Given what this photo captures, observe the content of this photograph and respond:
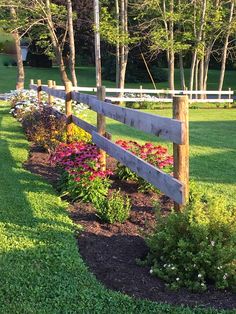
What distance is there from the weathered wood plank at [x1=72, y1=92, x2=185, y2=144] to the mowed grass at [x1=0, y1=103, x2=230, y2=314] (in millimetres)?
1358

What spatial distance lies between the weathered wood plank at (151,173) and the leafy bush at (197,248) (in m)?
0.21

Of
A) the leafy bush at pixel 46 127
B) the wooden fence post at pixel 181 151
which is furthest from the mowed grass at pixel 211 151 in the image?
the wooden fence post at pixel 181 151

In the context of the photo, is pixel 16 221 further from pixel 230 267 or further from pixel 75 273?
pixel 230 267

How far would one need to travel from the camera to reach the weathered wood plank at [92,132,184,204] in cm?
447

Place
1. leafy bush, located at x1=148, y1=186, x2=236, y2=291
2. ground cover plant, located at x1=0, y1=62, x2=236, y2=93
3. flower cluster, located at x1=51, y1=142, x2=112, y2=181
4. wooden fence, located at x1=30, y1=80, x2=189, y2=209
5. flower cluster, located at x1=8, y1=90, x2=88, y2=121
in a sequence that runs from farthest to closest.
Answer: ground cover plant, located at x1=0, y1=62, x2=236, y2=93 < flower cluster, located at x1=8, y1=90, x2=88, y2=121 < flower cluster, located at x1=51, y1=142, x2=112, y2=181 < wooden fence, located at x1=30, y1=80, x2=189, y2=209 < leafy bush, located at x1=148, y1=186, x2=236, y2=291

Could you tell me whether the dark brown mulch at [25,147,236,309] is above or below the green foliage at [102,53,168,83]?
below

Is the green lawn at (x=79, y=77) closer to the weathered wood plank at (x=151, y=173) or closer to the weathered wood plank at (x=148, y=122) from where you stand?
the weathered wood plank at (x=148, y=122)

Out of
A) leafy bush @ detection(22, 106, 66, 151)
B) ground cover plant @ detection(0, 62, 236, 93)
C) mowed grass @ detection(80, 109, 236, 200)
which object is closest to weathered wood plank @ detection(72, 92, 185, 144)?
mowed grass @ detection(80, 109, 236, 200)

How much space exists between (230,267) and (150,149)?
3.50m

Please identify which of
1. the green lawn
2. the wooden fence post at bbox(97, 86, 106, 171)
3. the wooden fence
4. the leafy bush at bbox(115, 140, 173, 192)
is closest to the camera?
the wooden fence

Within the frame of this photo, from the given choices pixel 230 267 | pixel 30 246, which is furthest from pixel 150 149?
pixel 230 267

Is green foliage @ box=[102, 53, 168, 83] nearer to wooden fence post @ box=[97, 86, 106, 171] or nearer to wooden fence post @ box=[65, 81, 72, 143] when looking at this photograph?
wooden fence post @ box=[65, 81, 72, 143]

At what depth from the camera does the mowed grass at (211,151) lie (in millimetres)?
7984

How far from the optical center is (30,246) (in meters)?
4.84
